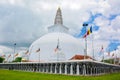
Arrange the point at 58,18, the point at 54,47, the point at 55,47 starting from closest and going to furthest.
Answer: the point at 55,47 → the point at 54,47 → the point at 58,18

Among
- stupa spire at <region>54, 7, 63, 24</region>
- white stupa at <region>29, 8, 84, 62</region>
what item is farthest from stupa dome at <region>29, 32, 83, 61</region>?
stupa spire at <region>54, 7, 63, 24</region>

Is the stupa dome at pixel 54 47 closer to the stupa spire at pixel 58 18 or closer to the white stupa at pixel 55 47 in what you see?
the white stupa at pixel 55 47

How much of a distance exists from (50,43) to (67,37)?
942 cm

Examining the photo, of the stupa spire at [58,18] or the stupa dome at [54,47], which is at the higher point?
the stupa spire at [58,18]

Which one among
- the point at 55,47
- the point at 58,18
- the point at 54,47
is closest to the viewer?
the point at 55,47

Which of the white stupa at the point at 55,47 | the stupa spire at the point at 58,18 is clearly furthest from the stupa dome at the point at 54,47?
the stupa spire at the point at 58,18

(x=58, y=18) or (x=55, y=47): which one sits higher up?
(x=58, y=18)

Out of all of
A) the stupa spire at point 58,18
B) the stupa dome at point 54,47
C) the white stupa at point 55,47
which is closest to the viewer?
the white stupa at point 55,47

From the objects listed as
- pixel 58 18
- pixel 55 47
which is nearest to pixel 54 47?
pixel 55 47

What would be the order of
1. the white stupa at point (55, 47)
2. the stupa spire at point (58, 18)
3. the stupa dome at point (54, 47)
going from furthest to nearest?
the stupa spire at point (58, 18), the stupa dome at point (54, 47), the white stupa at point (55, 47)

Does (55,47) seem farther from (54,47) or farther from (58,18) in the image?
(58,18)

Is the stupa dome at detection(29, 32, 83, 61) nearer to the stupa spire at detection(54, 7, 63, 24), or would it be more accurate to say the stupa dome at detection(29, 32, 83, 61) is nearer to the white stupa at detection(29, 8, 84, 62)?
the white stupa at detection(29, 8, 84, 62)

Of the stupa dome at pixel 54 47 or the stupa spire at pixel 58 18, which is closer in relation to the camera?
the stupa dome at pixel 54 47

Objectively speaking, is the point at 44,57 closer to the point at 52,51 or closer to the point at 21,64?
the point at 52,51
